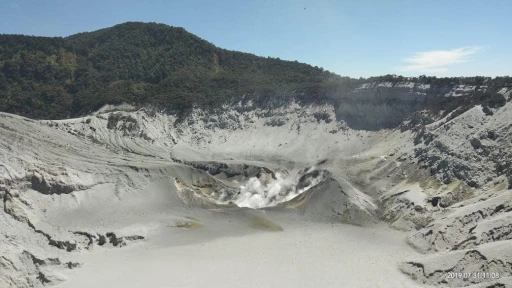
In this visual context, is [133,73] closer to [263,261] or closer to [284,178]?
[284,178]

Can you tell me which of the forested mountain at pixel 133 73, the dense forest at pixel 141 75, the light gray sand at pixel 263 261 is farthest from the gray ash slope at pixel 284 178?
the forested mountain at pixel 133 73

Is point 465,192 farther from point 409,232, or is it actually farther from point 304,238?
point 304,238

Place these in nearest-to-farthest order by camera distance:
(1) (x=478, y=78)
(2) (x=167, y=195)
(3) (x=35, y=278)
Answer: (3) (x=35, y=278)
(2) (x=167, y=195)
(1) (x=478, y=78)

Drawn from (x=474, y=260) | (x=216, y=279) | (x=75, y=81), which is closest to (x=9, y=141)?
(x=216, y=279)

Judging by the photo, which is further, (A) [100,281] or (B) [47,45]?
(B) [47,45]

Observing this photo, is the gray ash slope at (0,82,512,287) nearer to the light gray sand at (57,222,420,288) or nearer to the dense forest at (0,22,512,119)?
the light gray sand at (57,222,420,288)

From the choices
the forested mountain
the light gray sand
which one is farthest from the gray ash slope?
the forested mountain
